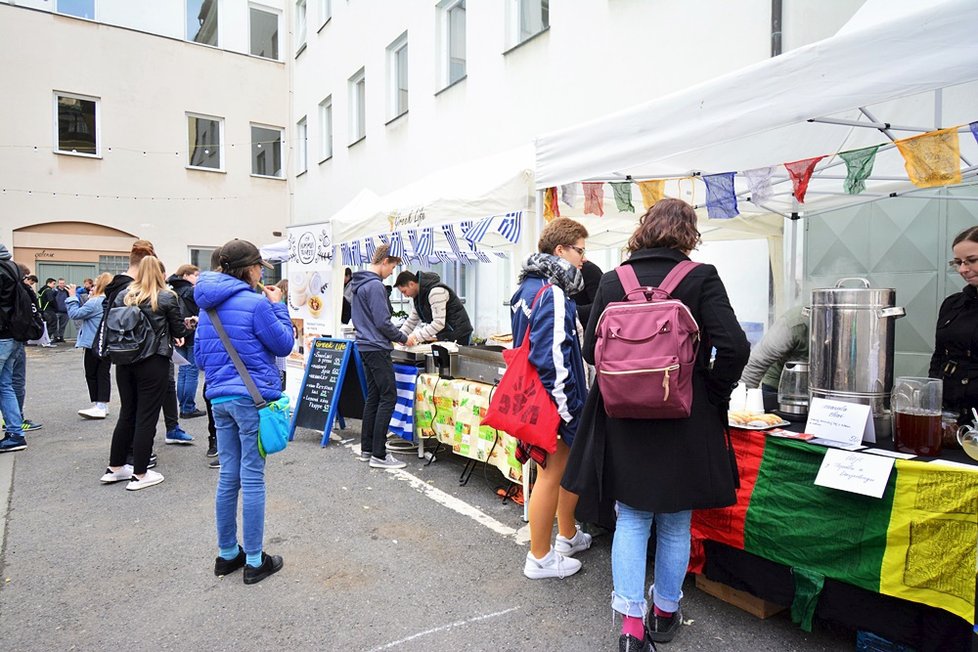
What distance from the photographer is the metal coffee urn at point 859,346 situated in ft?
8.11

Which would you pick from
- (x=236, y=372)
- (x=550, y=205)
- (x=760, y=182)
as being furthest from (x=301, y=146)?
(x=760, y=182)

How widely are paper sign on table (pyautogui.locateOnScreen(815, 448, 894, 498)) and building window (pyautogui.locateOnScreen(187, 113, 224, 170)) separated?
16983 mm

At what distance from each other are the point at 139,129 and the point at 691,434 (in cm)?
1693

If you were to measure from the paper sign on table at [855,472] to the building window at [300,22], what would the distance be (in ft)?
54.9

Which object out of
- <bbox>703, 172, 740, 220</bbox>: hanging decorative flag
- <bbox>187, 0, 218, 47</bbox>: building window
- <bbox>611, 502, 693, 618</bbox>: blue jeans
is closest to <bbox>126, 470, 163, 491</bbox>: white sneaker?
<bbox>611, 502, 693, 618</bbox>: blue jeans

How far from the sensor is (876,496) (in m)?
2.17

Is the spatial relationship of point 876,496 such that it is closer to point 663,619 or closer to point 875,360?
point 875,360

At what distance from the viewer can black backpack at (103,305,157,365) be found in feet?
14.2

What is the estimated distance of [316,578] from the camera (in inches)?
125

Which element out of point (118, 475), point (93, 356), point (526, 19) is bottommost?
point (118, 475)

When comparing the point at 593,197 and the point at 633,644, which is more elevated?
the point at 593,197

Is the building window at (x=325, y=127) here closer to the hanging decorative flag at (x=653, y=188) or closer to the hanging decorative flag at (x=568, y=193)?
the hanging decorative flag at (x=568, y=193)

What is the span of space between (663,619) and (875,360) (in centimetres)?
134

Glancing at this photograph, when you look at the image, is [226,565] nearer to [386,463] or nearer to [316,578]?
[316,578]
